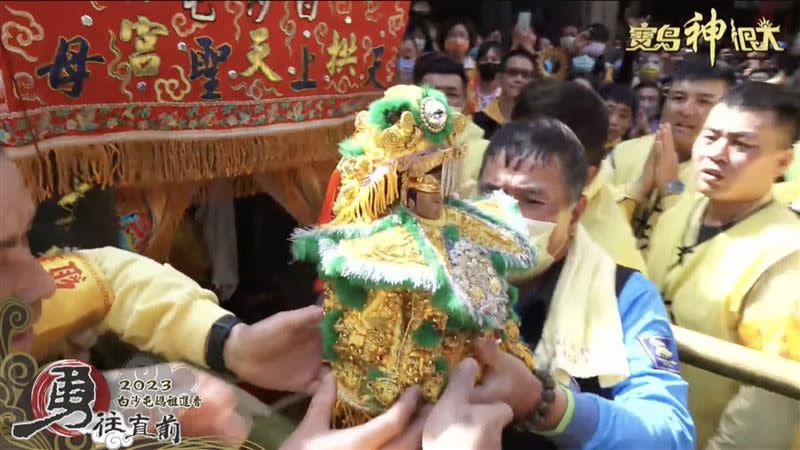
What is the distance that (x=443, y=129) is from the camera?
1.71 ft

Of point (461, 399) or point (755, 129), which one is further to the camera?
point (755, 129)

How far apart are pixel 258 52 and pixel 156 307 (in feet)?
0.75

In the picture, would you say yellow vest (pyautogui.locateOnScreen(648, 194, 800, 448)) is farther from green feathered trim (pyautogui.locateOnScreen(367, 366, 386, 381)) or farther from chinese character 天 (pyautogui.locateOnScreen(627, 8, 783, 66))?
green feathered trim (pyautogui.locateOnScreen(367, 366, 386, 381))

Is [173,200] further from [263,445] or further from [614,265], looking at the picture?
[614,265]

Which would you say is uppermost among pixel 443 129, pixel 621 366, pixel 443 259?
pixel 443 129

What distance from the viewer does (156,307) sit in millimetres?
563

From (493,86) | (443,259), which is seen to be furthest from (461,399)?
(493,86)

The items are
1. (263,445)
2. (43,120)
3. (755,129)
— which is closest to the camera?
(43,120)

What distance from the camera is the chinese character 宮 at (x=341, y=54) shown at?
60 centimetres

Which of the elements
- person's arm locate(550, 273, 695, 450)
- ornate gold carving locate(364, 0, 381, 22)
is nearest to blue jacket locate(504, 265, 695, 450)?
person's arm locate(550, 273, 695, 450)

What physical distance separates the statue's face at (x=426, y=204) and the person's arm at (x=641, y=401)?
0.25 m

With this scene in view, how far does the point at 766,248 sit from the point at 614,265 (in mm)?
237

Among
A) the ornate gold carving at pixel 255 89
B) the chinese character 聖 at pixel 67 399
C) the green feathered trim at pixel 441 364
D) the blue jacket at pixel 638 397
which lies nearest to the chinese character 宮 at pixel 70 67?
the ornate gold carving at pixel 255 89

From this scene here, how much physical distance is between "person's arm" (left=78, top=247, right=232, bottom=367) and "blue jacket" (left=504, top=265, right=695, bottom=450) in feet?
1.17
